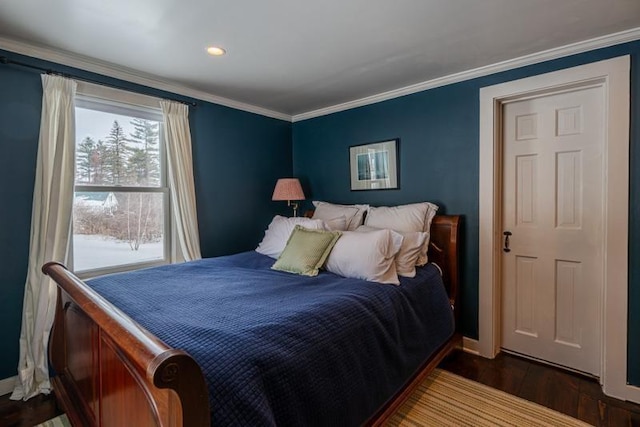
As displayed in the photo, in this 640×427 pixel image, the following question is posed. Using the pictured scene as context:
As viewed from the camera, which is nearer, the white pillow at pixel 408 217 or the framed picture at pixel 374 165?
the white pillow at pixel 408 217

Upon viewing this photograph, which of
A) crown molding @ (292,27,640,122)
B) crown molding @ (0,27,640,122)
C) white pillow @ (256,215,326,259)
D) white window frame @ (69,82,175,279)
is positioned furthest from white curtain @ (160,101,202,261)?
crown molding @ (292,27,640,122)

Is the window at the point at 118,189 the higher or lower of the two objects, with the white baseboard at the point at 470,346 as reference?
higher

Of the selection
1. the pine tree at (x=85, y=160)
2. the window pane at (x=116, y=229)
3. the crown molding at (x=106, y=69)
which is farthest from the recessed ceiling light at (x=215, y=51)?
the window pane at (x=116, y=229)

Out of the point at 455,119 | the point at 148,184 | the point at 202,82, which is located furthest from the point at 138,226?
the point at 455,119

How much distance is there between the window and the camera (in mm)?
2484

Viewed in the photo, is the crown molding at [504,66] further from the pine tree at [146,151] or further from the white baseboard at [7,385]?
the white baseboard at [7,385]

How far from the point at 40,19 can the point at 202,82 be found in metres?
1.16

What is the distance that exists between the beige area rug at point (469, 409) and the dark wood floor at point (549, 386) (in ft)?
0.34

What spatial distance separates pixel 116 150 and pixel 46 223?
0.79 meters

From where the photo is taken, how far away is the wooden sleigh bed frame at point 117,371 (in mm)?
786

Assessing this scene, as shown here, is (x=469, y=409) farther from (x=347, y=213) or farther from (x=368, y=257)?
(x=347, y=213)

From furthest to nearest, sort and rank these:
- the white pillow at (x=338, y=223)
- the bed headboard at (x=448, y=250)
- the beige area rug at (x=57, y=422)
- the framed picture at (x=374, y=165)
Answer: the framed picture at (x=374, y=165), the white pillow at (x=338, y=223), the bed headboard at (x=448, y=250), the beige area rug at (x=57, y=422)

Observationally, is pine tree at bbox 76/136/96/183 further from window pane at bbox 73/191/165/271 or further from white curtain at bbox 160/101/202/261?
white curtain at bbox 160/101/202/261

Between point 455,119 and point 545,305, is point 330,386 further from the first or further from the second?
point 455,119
